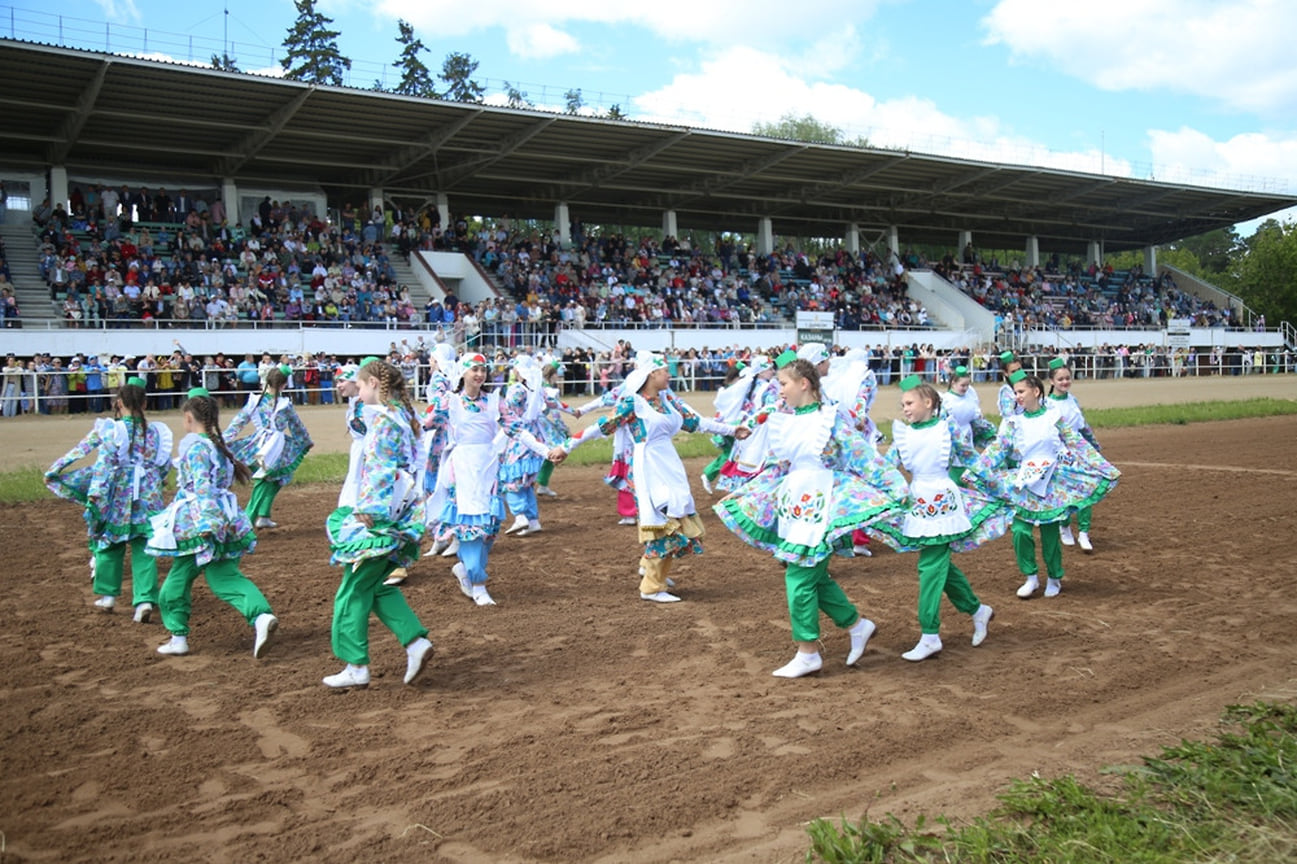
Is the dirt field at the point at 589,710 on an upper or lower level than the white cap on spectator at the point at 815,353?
lower

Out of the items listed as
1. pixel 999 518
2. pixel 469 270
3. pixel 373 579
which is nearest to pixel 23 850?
pixel 373 579

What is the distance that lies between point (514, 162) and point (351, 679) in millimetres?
33613

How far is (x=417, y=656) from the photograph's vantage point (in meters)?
6.08

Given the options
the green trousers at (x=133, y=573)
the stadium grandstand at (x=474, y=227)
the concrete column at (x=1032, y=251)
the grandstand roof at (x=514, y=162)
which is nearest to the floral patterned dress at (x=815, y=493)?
the green trousers at (x=133, y=573)

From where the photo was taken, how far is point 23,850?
4184 mm

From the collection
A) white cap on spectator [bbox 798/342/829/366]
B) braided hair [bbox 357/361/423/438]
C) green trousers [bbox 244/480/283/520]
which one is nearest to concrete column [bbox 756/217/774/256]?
white cap on spectator [bbox 798/342/829/366]

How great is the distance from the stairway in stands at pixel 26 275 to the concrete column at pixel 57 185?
104cm

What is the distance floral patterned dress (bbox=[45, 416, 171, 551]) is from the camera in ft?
25.1

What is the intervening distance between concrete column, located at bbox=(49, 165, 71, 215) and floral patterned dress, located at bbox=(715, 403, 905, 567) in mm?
31696

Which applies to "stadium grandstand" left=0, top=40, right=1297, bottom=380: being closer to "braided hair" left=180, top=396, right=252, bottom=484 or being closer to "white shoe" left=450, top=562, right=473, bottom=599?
"white shoe" left=450, top=562, right=473, bottom=599

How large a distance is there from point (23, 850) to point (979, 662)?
514cm

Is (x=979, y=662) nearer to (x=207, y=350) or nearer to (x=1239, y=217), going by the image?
(x=207, y=350)

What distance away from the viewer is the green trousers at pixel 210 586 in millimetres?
6676

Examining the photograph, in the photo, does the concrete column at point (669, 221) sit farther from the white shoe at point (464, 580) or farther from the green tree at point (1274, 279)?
the green tree at point (1274, 279)
